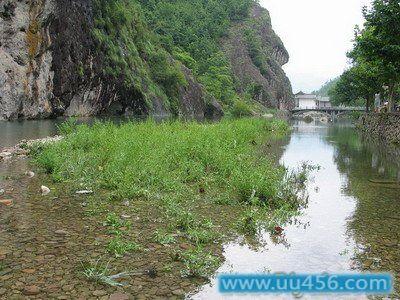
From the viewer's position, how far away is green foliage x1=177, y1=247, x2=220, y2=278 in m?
5.61

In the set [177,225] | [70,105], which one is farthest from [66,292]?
[70,105]

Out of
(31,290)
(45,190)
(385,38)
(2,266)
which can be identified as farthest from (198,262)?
(385,38)

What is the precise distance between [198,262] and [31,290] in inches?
86.1

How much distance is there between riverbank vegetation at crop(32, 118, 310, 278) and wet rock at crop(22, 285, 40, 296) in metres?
1.28

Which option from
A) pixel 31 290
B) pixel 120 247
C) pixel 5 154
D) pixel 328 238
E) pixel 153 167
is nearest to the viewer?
pixel 31 290

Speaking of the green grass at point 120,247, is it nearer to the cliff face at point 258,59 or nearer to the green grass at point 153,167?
the green grass at point 153,167

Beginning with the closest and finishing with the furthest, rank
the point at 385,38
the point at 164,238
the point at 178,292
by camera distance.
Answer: the point at 178,292 < the point at 164,238 < the point at 385,38

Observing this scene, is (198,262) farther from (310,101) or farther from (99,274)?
(310,101)

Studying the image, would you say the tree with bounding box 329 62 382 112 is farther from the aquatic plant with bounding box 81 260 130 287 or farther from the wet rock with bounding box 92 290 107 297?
the wet rock with bounding box 92 290 107 297

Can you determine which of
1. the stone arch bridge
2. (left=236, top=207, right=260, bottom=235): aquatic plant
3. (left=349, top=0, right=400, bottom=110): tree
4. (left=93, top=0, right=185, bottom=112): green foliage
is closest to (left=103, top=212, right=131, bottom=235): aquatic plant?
(left=236, top=207, right=260, bottom=235): aquatic plant

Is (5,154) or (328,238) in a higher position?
(5,154)

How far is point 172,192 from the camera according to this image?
9.98m

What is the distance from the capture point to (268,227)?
26.0ft

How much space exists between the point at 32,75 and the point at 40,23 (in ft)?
16.1
